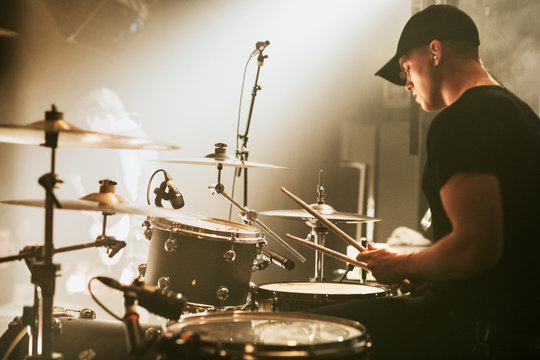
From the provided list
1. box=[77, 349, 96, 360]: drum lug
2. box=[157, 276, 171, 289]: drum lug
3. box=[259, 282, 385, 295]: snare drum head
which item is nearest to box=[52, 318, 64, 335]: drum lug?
box=[77, 349, 96, 360]: drum lug

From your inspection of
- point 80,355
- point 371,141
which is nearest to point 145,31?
point 371,141

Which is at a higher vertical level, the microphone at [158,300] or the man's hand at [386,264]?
the man's hand at [386,264]

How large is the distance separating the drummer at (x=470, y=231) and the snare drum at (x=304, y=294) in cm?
68

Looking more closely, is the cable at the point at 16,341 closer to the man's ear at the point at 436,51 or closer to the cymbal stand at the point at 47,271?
the cymbal stand at the point at 47,271

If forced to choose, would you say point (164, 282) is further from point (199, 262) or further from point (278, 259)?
point (278, 259)

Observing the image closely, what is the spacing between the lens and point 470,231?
4.40 feet

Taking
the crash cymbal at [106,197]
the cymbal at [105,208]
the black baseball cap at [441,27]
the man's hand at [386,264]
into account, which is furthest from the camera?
the crash cymbal at [106,197]

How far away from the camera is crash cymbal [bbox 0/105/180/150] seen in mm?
1667

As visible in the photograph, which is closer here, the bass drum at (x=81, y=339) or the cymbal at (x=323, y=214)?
the bass drum at (x=81, y=339)

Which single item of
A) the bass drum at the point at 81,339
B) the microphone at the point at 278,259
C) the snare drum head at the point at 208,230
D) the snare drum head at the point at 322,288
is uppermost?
the snare drum head at the point at 208,230

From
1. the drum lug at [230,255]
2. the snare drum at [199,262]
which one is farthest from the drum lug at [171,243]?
the drum lug at [230,255]

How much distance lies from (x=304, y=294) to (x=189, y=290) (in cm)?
58

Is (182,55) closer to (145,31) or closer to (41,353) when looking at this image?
(145,31)

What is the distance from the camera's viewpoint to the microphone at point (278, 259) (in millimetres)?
2838
